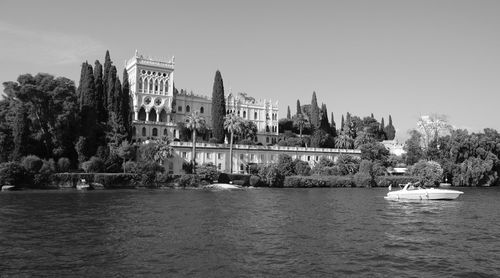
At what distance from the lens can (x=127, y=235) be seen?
26.2 meters

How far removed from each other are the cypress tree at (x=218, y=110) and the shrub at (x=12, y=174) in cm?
3927

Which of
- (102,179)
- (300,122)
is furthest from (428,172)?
(102,179)

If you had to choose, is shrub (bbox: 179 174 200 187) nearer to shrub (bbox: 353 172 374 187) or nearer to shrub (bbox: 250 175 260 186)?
shrub (bbox: 250 175 260 186)

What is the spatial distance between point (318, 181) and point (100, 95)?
3995cm

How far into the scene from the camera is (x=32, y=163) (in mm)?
65375

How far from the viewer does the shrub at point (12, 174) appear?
63.1 meters

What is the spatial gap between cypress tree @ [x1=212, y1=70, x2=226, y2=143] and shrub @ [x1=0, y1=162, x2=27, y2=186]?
3927cm

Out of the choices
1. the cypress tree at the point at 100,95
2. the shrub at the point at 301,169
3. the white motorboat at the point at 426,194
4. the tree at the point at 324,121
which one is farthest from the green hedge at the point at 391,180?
the cypress tree at the point at 100,95

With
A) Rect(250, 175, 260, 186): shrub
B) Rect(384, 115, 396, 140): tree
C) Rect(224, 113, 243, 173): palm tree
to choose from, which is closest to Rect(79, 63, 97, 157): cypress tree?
Rect(250, 175, 260, 186): shrub

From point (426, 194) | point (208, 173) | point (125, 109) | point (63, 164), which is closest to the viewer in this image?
point (426, 194)

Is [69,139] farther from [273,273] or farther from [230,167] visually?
[273,273]

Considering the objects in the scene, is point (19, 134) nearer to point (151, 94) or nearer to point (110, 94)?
point (110, 94)

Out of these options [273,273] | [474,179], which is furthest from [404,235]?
[474,179]

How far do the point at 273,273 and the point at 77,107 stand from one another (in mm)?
62978
